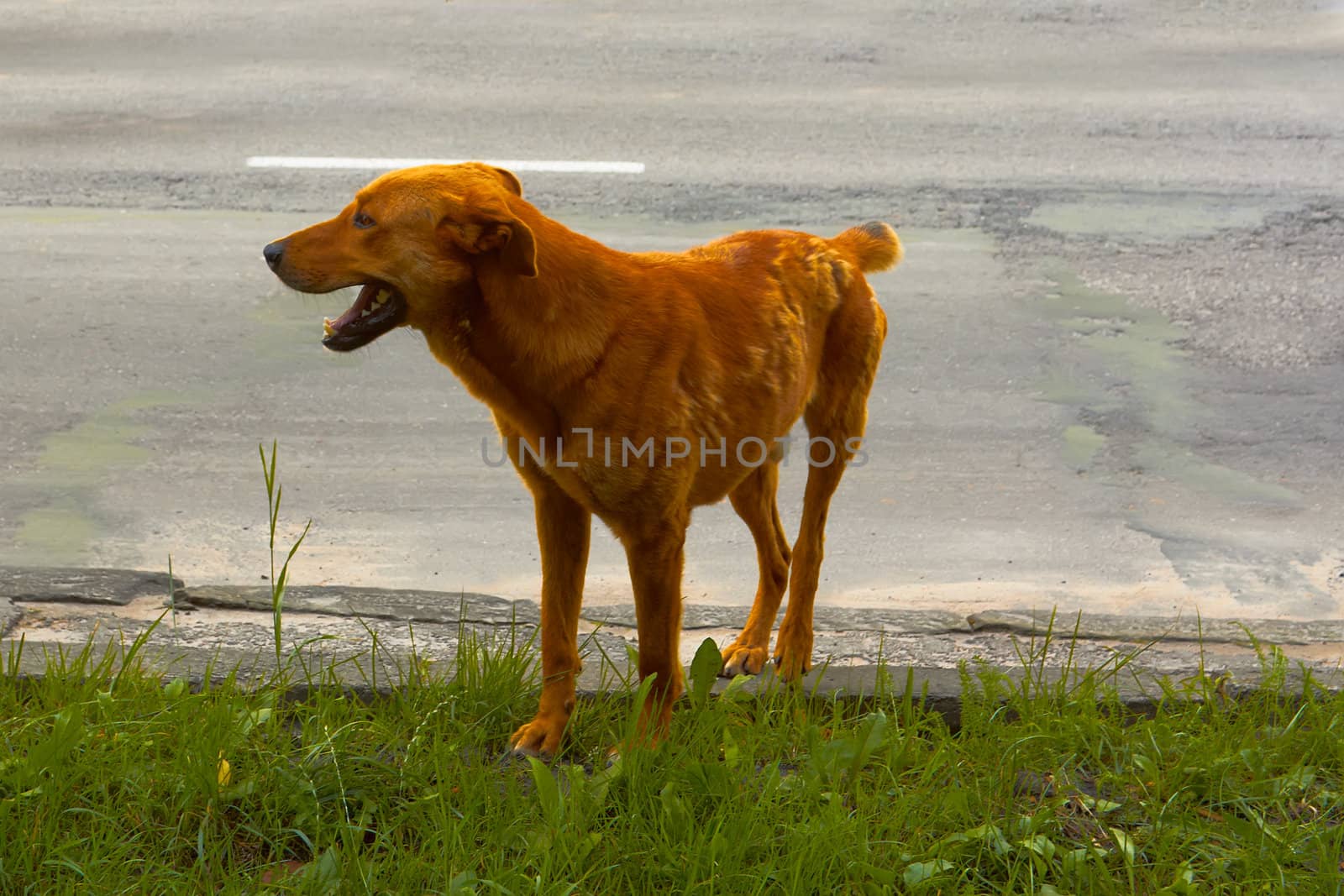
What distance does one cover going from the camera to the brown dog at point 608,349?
10.2 feet

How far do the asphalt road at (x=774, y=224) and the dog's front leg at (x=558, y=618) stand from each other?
155 cm

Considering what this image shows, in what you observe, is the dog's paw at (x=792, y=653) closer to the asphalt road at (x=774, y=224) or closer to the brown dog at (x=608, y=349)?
the brown dog at (x=608, y=349)

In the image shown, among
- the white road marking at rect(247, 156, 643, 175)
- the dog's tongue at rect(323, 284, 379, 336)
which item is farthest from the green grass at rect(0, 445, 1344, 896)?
the white road marking at rect(247, 156, 643, 175)

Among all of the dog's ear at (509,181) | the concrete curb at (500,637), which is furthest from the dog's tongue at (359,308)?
the concrete curb at (500,637)

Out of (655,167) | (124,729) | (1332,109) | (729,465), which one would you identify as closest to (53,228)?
(655,167)

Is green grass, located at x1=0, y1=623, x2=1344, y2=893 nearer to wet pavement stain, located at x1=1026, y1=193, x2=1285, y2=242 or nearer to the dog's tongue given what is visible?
the dog's tongue

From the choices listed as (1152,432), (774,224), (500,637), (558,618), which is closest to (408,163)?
(774,224)

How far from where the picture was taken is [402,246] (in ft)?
10.2

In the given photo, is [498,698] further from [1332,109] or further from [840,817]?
[1332,109]

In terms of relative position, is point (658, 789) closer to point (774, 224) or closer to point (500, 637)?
point (500, 637)

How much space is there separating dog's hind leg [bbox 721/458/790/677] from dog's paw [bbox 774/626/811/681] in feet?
0.19

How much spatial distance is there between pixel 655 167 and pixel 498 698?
18.8 ft

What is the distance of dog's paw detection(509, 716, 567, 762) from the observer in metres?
3.71

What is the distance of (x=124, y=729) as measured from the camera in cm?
362
